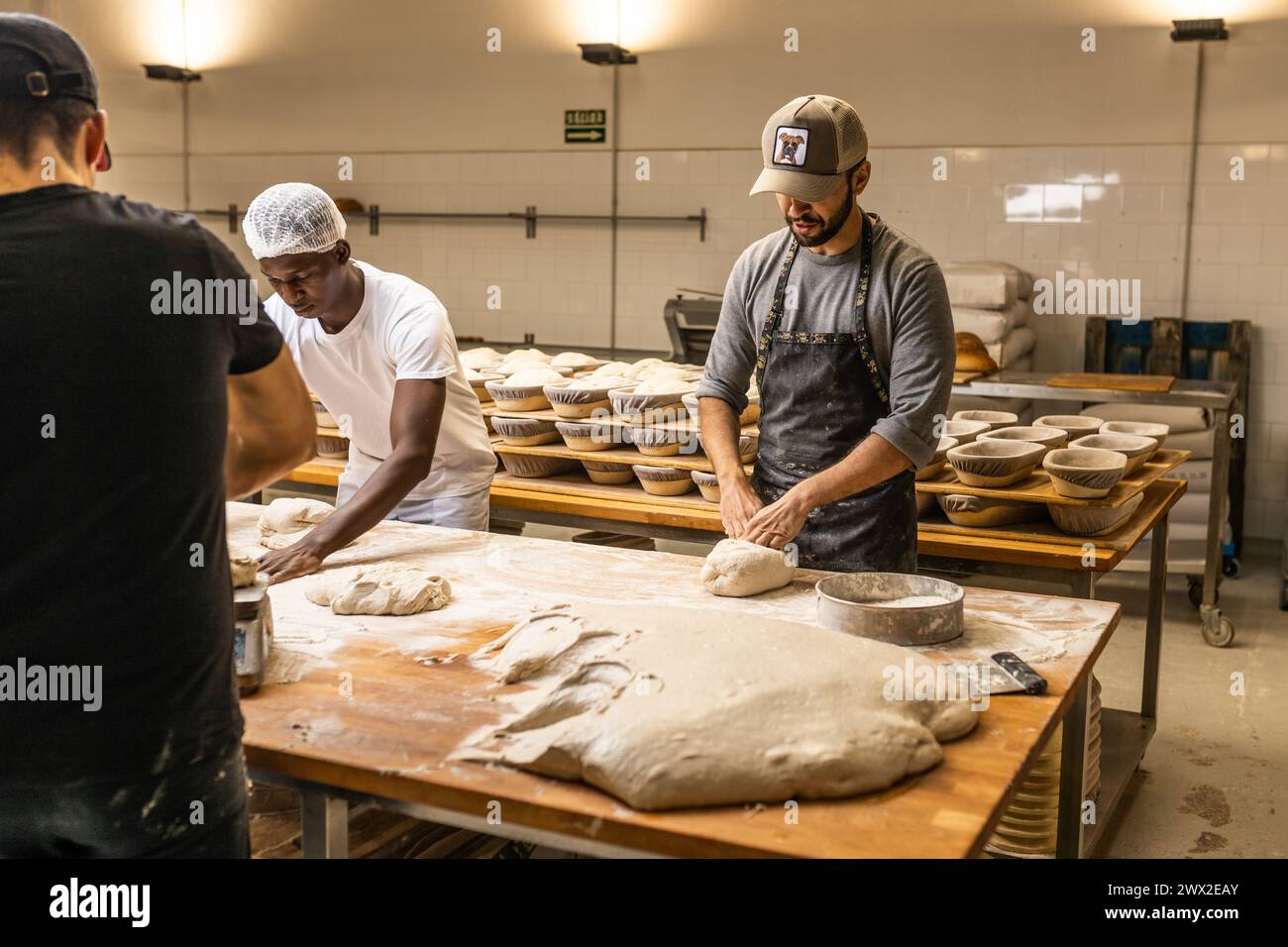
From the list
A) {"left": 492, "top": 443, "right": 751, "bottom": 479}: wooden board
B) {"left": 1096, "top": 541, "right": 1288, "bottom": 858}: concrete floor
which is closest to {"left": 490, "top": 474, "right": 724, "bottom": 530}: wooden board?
{"left": 492, "top": 443, "right": 751, "bottom": 479}: wooden board

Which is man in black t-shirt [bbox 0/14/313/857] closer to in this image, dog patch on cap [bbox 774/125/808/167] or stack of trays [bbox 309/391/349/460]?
dog patch on cap [bbox 774/125/808/167]

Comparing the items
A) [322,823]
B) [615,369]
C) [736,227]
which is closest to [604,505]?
[615,369]

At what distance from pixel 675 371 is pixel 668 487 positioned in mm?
763

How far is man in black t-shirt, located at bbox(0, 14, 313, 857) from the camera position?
1.28 meters

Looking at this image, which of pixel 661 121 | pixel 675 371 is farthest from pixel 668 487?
pixel 661 121

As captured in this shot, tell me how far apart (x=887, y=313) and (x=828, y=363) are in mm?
176

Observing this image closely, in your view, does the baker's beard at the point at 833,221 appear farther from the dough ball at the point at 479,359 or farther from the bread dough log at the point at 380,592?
the dough ball at the point at 479,359

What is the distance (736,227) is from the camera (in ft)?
24.3

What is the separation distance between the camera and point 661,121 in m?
7.56

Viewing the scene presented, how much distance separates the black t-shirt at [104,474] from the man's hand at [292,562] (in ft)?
3.77

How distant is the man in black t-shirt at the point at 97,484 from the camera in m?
1.28

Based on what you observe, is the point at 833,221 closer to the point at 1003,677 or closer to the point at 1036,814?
the point at 1003,677

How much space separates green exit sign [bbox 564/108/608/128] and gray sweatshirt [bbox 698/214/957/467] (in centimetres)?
505
